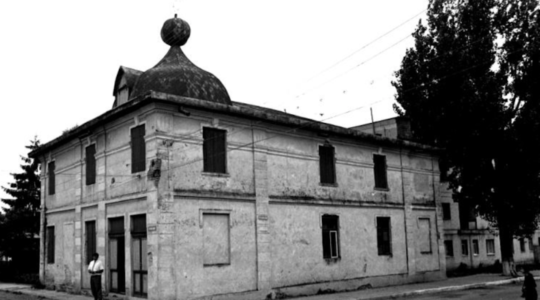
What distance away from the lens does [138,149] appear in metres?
18.3

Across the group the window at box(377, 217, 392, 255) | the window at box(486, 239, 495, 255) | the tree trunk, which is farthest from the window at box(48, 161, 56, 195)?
the window at box(486, 239, 495, 255)

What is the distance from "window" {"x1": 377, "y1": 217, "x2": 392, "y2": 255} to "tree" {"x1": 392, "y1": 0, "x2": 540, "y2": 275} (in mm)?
5839

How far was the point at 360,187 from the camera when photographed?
78.3ft

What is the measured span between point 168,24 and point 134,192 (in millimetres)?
7805

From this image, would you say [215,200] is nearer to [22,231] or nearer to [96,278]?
[96,278]

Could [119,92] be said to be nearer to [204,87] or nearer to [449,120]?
[204,87]

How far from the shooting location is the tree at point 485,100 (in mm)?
26531

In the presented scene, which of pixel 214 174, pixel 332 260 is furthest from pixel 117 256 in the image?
pixel 332 260

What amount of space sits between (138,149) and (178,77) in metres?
3.51

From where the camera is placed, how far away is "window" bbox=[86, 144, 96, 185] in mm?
21141

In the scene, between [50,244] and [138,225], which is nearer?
[138,225]

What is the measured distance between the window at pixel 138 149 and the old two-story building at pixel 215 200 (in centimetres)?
6

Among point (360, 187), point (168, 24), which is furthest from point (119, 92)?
point (360, 187)

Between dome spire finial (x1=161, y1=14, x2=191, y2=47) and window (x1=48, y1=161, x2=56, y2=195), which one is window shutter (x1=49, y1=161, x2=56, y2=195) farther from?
dome spire finial (x1=161, y1=14, x2=191, y2=47)
